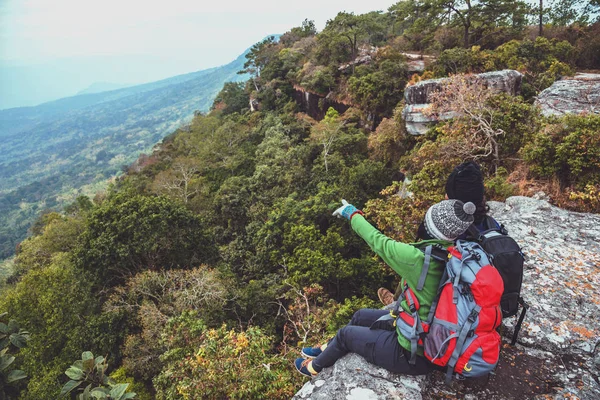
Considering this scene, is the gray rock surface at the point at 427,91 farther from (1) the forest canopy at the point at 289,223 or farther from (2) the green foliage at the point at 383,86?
(2) the green foliage at the point at 383,86

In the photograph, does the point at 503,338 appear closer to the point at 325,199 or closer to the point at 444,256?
the point at 444,256

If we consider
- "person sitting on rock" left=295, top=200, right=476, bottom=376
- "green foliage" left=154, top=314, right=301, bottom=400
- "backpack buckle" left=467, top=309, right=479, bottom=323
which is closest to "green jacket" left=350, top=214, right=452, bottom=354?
"person sitting on rock" left=295, top=200, right=476, bottom=376

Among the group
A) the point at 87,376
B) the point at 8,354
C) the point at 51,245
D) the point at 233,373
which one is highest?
the point at 233,373

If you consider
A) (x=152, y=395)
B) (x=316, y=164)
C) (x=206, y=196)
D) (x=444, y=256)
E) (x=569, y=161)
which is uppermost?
(x=444, y=256)

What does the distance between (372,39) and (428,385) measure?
128 feet

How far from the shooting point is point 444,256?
246cm

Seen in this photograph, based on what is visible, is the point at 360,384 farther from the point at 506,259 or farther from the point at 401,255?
the point at 506,259

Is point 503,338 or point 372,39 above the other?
point 372,39

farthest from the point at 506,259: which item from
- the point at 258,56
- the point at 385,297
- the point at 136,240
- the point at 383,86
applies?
the point at 258,56

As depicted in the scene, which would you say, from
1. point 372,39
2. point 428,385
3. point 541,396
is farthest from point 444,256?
point 372,39

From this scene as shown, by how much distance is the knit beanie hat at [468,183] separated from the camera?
9.16 ft

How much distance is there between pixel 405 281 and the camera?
2797 mm

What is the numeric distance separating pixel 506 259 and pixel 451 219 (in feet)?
1.81

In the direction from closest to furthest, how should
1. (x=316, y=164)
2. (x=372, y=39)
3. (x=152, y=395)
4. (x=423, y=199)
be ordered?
(x=423, y=199) < (x=152, y=395) < (x=316, y=164) < (x=372, y=39)
